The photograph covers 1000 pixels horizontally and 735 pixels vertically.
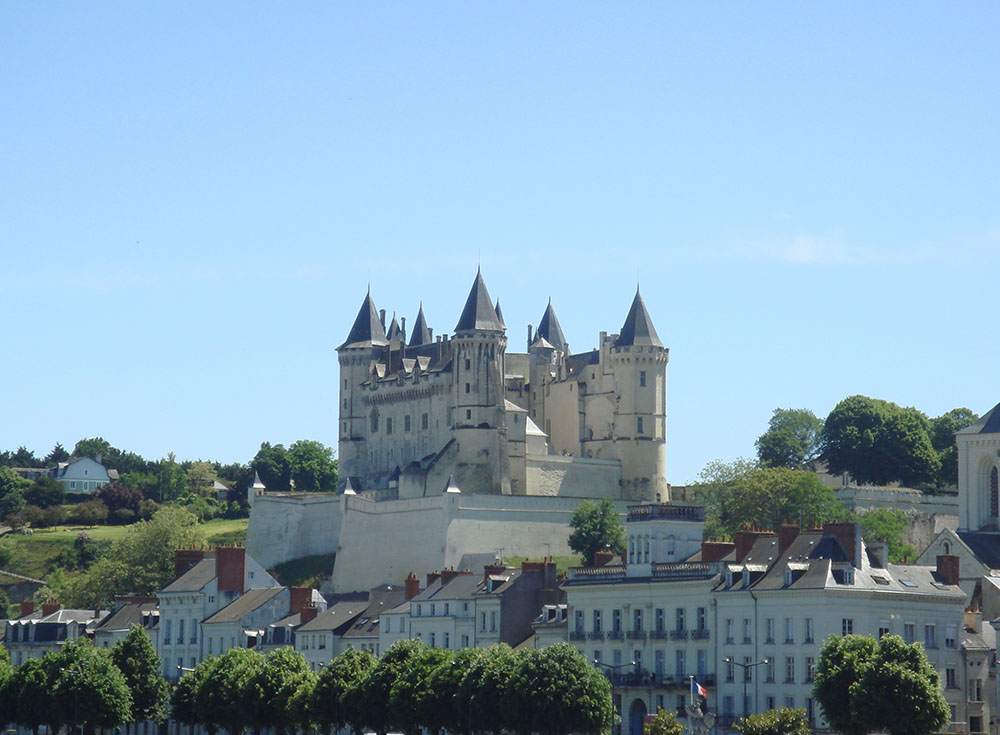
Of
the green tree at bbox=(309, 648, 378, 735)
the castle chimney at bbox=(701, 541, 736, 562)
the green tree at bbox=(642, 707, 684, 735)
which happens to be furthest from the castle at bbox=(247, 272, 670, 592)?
the green tree at bbox=(642, 707, 684, 735)

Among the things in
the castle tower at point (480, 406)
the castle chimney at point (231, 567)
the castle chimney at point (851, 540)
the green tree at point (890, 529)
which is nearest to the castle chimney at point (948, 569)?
the castle chimney at point (851, 540)

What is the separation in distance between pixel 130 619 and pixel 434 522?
24.3m

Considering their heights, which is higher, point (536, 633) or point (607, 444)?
point (607, 444)

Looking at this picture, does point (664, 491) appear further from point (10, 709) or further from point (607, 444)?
point (10, 709)

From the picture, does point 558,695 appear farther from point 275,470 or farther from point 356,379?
point 275,470

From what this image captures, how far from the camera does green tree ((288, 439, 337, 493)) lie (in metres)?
171

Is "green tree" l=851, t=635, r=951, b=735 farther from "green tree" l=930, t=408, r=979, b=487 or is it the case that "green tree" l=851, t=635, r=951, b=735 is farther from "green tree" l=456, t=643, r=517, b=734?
"green tree" l=930, t=408, r=979, b=487

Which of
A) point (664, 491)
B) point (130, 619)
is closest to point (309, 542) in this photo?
point (664, 491)

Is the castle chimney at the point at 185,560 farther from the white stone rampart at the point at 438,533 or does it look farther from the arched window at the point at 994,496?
the arched window at the point at 994,496

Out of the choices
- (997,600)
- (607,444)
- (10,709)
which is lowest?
(10,709)

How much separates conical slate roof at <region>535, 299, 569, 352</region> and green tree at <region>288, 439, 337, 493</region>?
102 feet

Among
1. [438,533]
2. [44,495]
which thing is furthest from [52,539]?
[438,533]

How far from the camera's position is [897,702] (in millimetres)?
59188

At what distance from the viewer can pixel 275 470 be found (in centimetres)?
17275
